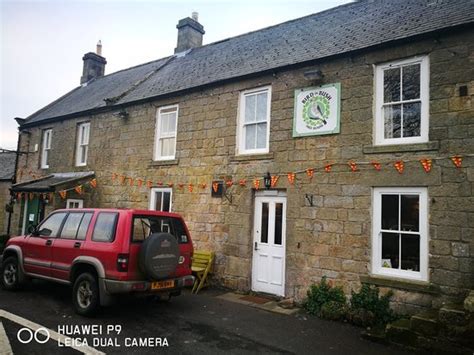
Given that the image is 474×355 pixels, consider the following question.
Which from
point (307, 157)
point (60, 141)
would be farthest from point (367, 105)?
point (60, 141)

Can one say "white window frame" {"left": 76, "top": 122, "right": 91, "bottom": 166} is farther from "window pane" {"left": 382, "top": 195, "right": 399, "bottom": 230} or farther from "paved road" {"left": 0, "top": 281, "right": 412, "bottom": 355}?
"window pane" {"left": 382, "top": 195, "right": 399, "bottom": 230}

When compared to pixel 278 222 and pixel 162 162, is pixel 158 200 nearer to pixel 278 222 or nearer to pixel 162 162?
pixel 162 162

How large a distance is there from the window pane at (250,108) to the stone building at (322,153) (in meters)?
0.03

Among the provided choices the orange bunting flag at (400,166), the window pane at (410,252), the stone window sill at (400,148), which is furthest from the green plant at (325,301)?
the stone window sill at (400,148)

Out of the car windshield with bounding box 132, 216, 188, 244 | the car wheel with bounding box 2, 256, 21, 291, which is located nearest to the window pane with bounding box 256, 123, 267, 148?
the car windshield with bounding box 132, 216, 188, 244

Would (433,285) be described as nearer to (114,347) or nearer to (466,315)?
(466,315)

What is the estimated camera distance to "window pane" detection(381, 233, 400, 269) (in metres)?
6.81

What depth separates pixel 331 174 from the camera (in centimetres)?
769

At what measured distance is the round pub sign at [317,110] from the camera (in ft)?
25.7

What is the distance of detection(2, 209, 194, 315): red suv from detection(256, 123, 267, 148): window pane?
3.21 meters

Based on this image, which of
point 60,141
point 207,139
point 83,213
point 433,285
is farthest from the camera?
point 60,141

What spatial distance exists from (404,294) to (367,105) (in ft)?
12.5

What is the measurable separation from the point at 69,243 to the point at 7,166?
19.4 meters

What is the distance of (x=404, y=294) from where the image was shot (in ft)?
21.3
